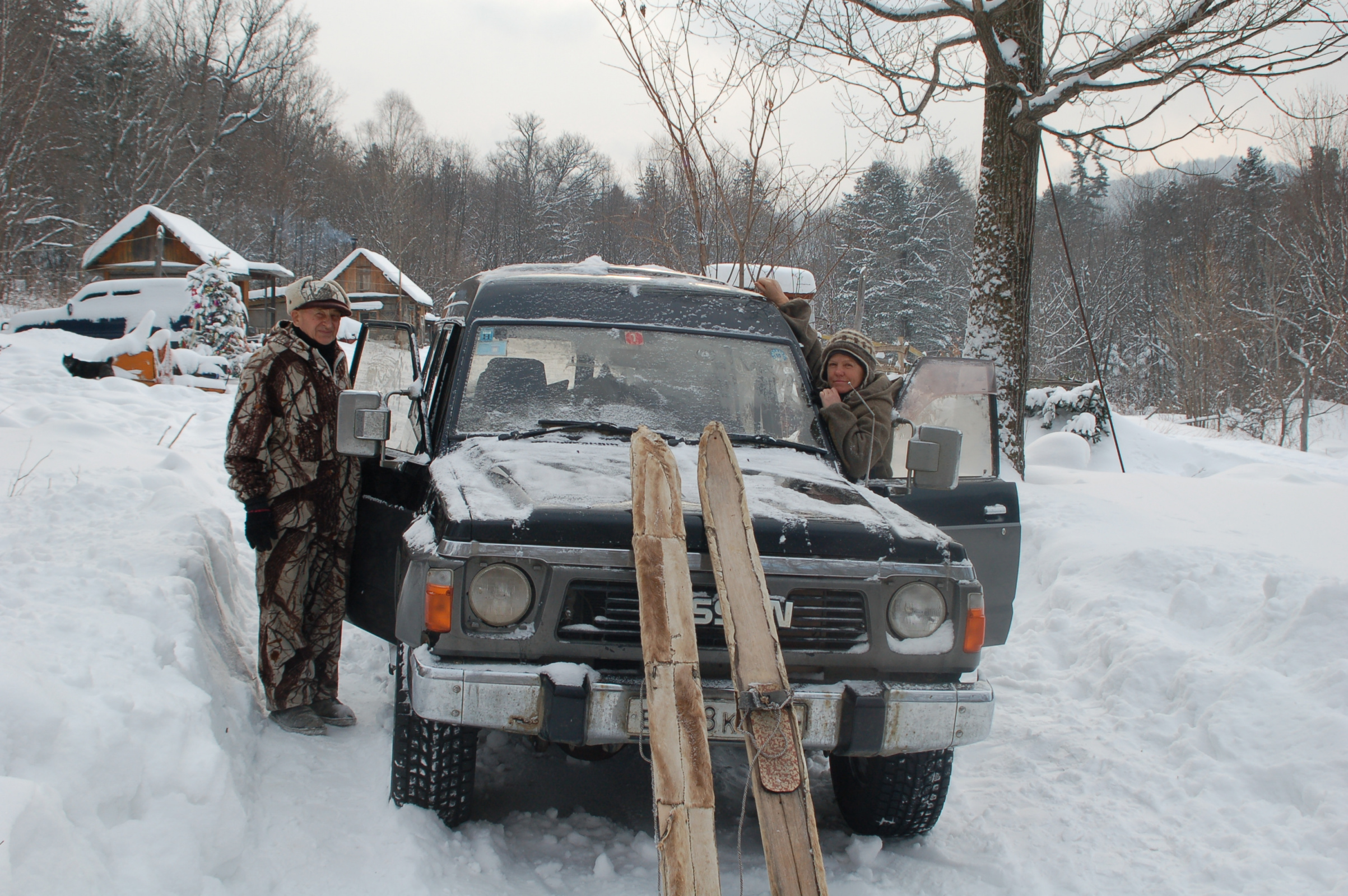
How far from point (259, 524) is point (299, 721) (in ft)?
2.73

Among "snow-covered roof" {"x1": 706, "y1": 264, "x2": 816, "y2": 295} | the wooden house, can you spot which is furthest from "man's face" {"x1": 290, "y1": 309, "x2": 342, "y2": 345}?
the wooden house

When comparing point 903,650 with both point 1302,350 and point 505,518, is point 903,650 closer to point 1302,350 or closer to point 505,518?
point 505,518

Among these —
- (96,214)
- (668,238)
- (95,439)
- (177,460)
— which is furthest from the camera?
(96,214)

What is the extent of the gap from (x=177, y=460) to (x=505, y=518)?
5621mm

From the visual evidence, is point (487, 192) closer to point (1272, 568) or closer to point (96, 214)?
point (96, 214)

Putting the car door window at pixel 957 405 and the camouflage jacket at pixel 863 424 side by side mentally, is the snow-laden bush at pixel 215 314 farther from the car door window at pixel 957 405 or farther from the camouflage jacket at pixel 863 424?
the camouflage jacket at pixel 863 424

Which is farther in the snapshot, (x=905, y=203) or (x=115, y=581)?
(x=905, y=203)

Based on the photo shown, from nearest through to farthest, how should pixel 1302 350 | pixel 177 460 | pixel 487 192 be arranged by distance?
pixel 177 460 → pixel 1302 350 → pixel 487 192

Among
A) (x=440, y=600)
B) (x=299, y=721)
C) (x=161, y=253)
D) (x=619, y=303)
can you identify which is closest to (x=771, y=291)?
(x=619, y=303)

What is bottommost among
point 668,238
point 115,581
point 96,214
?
point 115,581

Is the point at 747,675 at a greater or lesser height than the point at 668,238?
lesser

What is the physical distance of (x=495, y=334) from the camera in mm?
3943

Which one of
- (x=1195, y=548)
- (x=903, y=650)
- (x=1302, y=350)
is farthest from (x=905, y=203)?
(x=903, y=650)

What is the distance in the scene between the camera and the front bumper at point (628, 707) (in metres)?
2.69
